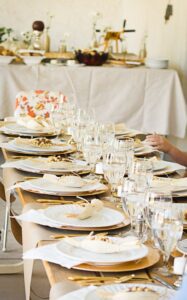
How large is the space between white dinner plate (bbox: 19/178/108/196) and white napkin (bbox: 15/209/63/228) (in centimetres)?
25

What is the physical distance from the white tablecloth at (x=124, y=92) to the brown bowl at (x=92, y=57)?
11 centimetres

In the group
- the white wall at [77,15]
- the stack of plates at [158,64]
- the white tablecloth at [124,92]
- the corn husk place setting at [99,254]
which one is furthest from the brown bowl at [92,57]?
the corn husk place setting at [99,254]

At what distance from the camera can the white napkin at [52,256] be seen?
4.27 feet

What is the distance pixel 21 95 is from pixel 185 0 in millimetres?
2649

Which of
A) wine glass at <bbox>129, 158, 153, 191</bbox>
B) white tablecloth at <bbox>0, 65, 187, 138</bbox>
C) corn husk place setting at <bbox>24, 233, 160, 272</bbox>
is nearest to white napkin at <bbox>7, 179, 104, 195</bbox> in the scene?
wine glass at <bbox>129, 158, 153, 191</bbox>

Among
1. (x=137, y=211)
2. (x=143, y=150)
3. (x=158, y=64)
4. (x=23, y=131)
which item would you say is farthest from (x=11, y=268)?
(x=158, y=64)

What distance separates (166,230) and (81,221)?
0.34m

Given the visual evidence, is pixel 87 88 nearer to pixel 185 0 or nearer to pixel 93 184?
pixel 185 0

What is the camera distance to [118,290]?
46.2 inches

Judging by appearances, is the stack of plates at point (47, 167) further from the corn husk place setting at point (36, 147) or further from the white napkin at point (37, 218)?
the white napkin at point (37, 218)

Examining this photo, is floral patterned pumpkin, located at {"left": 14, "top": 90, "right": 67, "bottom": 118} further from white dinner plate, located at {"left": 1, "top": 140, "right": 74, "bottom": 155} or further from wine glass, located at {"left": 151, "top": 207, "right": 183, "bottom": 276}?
wine glass, located at {"left": 151, "top": 207, "right": 183, "bottom": 276}

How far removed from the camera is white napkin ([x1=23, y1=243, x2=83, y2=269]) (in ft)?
4.27

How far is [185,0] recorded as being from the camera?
5.95 metres

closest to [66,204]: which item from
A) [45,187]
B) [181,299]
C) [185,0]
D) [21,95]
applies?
[45,187]
